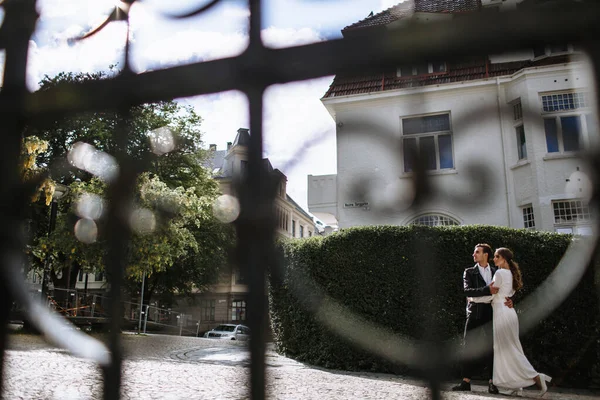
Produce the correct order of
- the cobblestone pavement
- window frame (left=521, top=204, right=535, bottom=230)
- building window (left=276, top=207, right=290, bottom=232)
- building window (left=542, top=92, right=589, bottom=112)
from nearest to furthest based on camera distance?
building window (left=276, top=207, right=290, bottom=232) → building window (left=542, top=92, right=589, bottom=112) → the cobblestone pavement → window frame (left=521, top=204, right=535, bottom=230)

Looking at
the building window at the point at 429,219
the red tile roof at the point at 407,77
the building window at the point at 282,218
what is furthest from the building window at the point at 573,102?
the building window at the point at 282,218

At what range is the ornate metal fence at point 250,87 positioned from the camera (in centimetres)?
94

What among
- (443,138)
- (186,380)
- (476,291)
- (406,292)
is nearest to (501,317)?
(476,291)

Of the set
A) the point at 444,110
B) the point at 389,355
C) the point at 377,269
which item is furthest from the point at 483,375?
the point at 444,110

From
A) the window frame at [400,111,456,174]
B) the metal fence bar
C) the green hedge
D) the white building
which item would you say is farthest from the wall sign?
the green hedge

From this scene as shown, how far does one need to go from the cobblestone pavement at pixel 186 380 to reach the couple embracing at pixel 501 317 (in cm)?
25

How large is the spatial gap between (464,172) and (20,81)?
1.23m

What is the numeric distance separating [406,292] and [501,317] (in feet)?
6.63

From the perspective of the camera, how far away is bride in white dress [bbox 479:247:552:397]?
20.7 feet

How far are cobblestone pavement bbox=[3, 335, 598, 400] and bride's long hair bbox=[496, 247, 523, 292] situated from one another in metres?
1.42

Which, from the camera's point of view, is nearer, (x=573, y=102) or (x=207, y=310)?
(x=207, y=310)

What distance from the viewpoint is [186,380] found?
657 cm

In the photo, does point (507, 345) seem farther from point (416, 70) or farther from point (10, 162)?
point (10, 162)

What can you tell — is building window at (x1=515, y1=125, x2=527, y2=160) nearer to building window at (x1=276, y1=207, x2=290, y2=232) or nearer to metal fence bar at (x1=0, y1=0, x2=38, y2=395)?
building window at (x1=276, y1=207, x2=290, y2=232)
